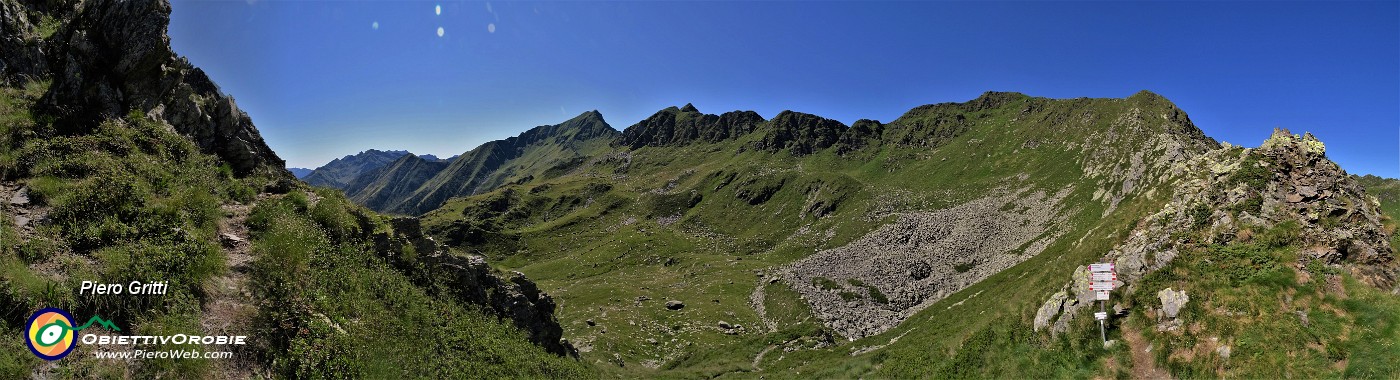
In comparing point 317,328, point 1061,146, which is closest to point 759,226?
point 1061,146

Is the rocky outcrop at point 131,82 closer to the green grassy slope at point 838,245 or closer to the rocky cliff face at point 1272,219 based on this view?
the green grassy slope at point 838,245

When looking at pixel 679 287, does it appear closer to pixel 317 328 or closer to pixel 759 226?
pixel 759 226

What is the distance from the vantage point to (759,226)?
612ft

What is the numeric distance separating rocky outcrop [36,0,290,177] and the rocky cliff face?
38.4m

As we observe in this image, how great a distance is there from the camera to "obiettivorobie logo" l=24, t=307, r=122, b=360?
9.49 meters

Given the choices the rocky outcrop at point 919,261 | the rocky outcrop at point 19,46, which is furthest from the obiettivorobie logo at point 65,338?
the rocky outcrop at point 919,261

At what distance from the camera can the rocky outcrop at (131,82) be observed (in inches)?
682

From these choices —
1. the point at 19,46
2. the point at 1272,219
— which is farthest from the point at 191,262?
the point at 1272,219

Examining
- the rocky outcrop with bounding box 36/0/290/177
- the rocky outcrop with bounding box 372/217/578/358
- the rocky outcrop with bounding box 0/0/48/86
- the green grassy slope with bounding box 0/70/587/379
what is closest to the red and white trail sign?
the green grassy slope with bounding box 0/70/587/379

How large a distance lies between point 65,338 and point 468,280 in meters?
16.8

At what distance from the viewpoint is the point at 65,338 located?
10.0 meters

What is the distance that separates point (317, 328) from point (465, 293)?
39.9ft

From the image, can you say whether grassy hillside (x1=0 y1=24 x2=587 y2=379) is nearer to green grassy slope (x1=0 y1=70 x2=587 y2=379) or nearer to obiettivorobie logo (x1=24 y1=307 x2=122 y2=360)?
green grassy slope (x1=0 y1=70 x2=587 y2=379)

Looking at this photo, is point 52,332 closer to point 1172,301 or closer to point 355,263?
point 355,263
